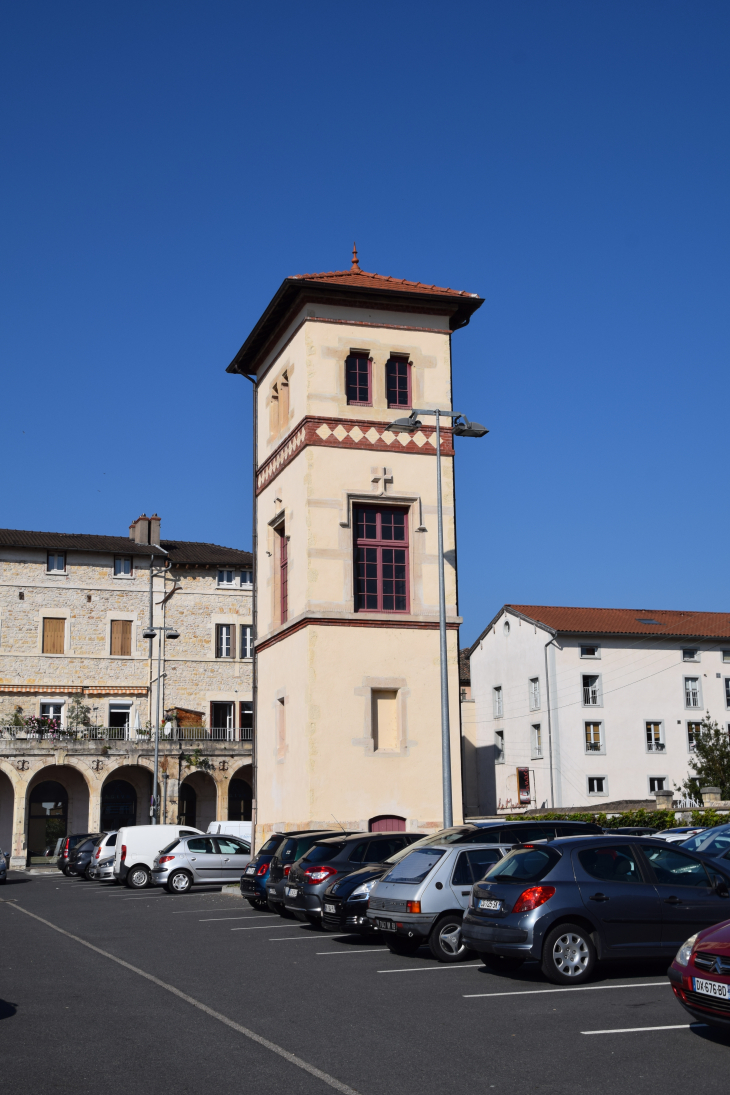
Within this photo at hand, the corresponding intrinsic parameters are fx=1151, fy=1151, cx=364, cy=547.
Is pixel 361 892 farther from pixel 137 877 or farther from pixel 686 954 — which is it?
pixel 137 877

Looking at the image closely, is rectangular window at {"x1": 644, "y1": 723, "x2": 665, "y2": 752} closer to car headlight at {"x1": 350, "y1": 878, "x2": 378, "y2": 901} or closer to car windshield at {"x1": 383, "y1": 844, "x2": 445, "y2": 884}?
car headlight at {"x1": 350, "y1": 878, "x2": 378, "y2": 901}

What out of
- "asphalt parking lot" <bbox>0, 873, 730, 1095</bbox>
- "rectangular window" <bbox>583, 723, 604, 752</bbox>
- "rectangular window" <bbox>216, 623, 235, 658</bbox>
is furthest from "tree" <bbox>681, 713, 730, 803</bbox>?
"asphalt parking lot" <bbox>0, 873, 730, 1095</bbox>

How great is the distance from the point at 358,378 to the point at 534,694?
32.2 m

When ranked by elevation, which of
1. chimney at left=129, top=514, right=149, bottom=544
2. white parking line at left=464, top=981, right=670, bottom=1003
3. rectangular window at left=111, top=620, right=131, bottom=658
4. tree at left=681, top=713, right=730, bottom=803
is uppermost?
chimney at left=129, top=514, right=149, bottom=544

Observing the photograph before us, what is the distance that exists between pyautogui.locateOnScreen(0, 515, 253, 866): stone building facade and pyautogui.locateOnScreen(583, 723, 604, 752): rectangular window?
55.1ft

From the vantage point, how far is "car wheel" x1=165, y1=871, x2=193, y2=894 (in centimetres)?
3052

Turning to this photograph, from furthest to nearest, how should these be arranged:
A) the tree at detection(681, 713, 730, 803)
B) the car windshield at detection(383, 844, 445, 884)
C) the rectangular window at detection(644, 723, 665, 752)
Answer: the rectangular window at detection(644, 723, 665, 752), the tree at detection(681, 713, 730, 803), the car windshield at detection(383, 844, 445, 884)

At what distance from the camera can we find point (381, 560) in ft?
93.0

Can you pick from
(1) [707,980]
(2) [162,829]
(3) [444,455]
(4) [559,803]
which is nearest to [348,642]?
(3) [444,455]

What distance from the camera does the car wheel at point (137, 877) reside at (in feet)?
111

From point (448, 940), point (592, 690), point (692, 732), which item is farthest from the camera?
point (692, 732)

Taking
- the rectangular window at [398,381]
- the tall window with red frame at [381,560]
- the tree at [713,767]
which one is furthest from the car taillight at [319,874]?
the tree at [713,767]

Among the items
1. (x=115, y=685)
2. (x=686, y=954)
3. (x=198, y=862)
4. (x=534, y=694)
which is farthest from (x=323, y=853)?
(x=115, y=685)

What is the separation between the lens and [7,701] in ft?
184
